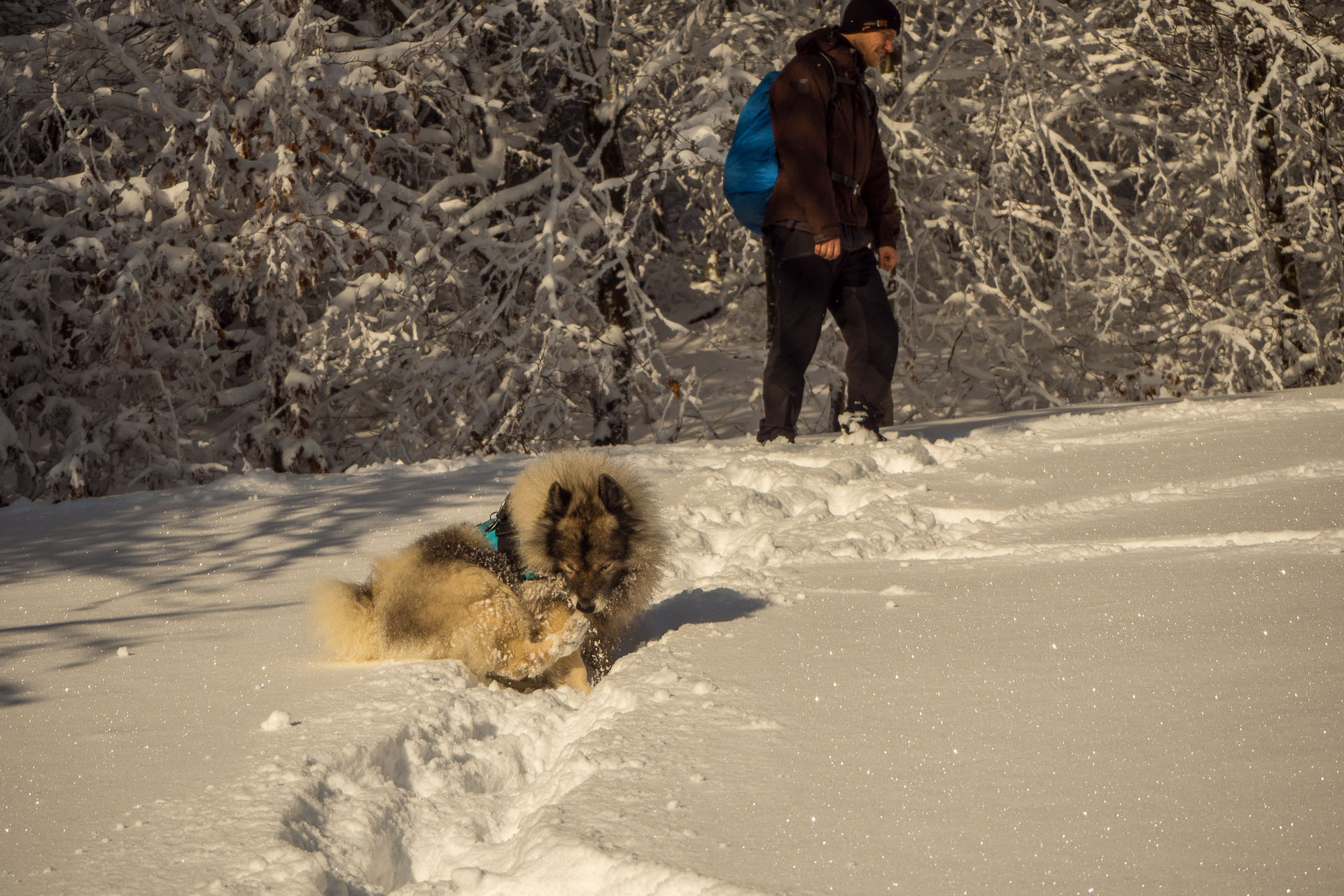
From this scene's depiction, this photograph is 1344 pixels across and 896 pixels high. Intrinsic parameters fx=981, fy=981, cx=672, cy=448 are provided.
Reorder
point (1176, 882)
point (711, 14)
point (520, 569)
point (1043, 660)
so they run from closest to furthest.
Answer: point (1176, 882), point (1043, 660), point (520, 569), point (711, 14)

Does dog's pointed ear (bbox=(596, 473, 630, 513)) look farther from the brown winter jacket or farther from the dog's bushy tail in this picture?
the brown winter jacket

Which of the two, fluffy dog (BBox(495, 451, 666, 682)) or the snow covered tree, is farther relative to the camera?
the snow covered tree

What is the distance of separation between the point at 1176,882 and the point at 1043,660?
1.12 metres

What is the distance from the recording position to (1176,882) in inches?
66.7

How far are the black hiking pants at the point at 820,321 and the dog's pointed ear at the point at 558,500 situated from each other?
270 cm

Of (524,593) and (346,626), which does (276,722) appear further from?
(524,593)

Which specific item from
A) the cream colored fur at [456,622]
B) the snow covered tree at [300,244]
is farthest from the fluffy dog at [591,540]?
the snow covered tree at [300,244]

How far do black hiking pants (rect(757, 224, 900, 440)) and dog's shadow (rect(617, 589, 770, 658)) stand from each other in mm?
2208

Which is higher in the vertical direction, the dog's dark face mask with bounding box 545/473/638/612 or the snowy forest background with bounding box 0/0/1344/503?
the snowy forest background with bounding box 0/0/1344/503

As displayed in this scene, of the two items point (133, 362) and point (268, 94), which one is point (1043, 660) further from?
point (133, 362)

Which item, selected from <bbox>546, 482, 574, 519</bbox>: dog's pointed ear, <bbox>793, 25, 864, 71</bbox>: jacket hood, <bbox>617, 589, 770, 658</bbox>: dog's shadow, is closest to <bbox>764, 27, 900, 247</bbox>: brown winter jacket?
<bbox>793, 25, 864, 71</bbox>: jacket hood

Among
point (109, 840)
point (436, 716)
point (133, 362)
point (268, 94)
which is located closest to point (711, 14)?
point (268, 94)

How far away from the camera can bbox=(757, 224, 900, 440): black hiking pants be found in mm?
5547

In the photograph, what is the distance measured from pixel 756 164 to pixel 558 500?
10.6 ft
